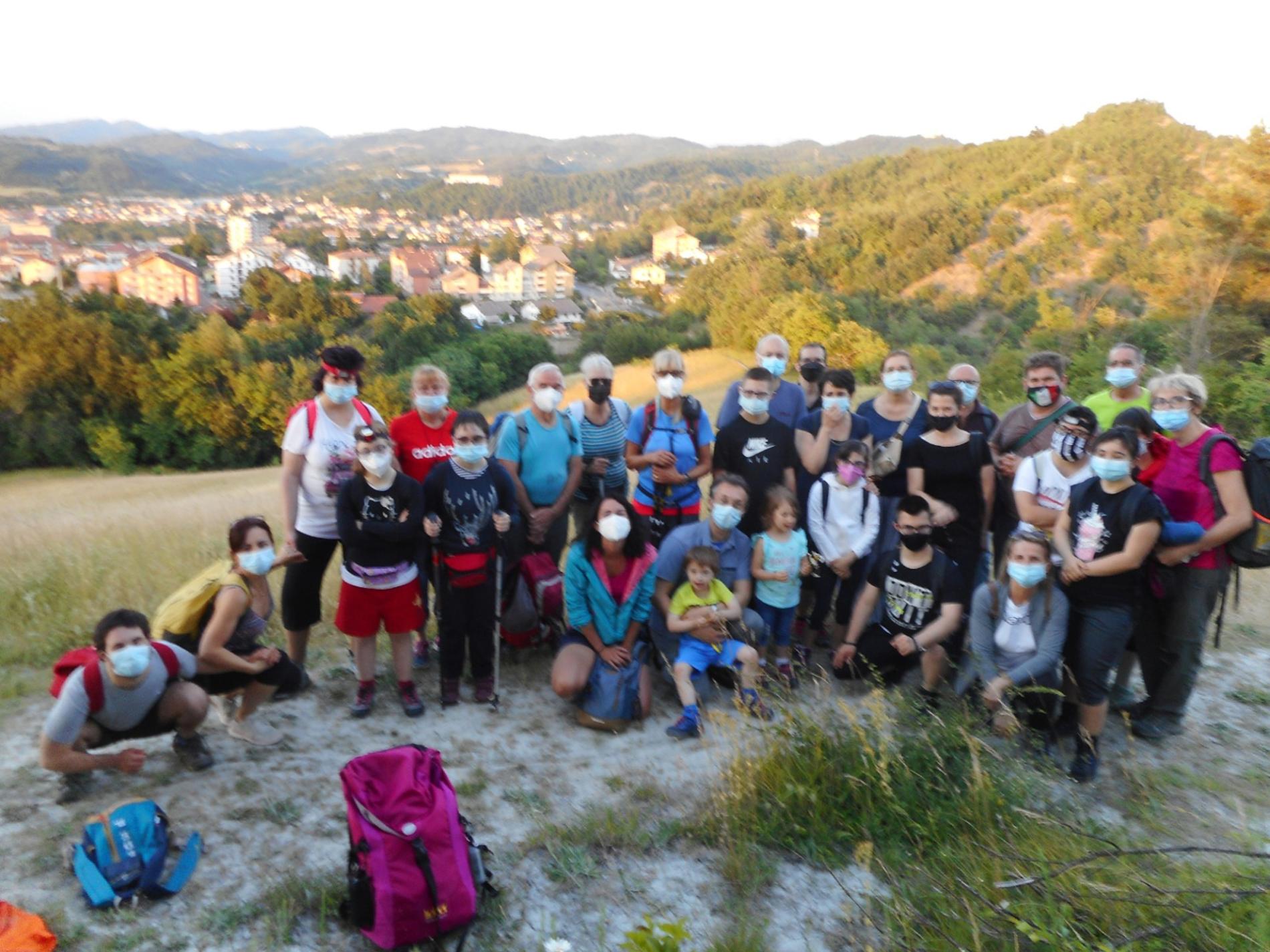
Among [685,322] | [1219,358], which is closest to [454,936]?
[1219,358]

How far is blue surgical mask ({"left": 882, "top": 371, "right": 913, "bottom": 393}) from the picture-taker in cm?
584

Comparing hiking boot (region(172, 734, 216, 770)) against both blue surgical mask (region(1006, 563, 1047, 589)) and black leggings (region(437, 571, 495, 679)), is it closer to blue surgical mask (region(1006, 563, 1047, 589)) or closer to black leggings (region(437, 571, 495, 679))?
black leggings (region(437, 571, 495, 679))

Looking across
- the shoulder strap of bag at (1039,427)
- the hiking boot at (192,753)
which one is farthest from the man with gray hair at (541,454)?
the shoulder strap of bag at (1039,427)

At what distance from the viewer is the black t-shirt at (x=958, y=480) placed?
5344 millimetres

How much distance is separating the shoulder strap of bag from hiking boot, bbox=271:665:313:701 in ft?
16.7

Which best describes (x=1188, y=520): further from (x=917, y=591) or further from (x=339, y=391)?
(x=339, y=391)

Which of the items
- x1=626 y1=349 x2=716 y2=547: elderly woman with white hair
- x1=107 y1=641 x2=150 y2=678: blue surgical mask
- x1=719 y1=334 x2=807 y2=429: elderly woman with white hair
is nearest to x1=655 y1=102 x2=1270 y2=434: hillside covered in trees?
x1=719 y1=334 x2=807 y2=429: elderly woman with white hair

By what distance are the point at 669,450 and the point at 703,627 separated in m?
1.39

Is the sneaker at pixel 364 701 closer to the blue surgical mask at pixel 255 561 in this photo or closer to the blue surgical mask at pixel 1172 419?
the blue surgical mask at pixel 255 561

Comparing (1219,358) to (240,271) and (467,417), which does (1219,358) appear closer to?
(467,417)

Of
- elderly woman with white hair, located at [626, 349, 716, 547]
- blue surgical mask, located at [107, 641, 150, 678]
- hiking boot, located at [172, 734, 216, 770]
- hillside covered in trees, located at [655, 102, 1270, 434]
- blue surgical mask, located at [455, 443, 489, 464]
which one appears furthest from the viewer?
hillside covered in trees, located at [655, 102, 1270, 434]

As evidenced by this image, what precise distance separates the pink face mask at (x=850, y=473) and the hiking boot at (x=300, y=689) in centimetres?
375

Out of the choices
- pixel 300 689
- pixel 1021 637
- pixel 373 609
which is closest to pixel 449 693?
pixel 373 609

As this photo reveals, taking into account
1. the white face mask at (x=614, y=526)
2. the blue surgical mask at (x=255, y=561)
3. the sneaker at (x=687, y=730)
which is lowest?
the sneaker at (x=687, y=730)
